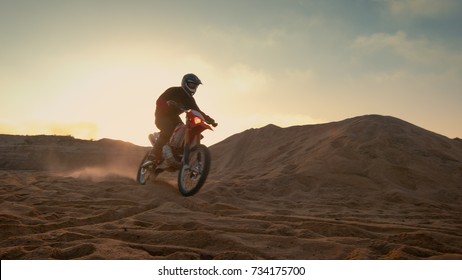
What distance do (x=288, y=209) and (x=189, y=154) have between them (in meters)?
1.97

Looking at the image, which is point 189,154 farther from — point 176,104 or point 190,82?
point 190,82

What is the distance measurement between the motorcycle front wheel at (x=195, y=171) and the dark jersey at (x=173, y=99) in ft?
2.66

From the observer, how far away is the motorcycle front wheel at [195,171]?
18.6ft

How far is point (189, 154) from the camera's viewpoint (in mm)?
6176

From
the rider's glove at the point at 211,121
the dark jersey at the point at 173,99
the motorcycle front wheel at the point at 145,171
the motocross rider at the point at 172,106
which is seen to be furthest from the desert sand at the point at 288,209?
the dark jersey at the point at 173,99

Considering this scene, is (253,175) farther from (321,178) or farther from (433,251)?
(433,251)

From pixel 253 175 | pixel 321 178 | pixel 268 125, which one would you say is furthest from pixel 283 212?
pixel 268 125

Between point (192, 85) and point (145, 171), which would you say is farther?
point (145, 171)

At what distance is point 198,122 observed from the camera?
6.06 m

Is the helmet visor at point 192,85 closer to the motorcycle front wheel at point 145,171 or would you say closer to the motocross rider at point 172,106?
the motocross rider at point 172,106

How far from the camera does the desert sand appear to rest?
2.88m

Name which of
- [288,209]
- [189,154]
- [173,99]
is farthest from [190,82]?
[288,209]
